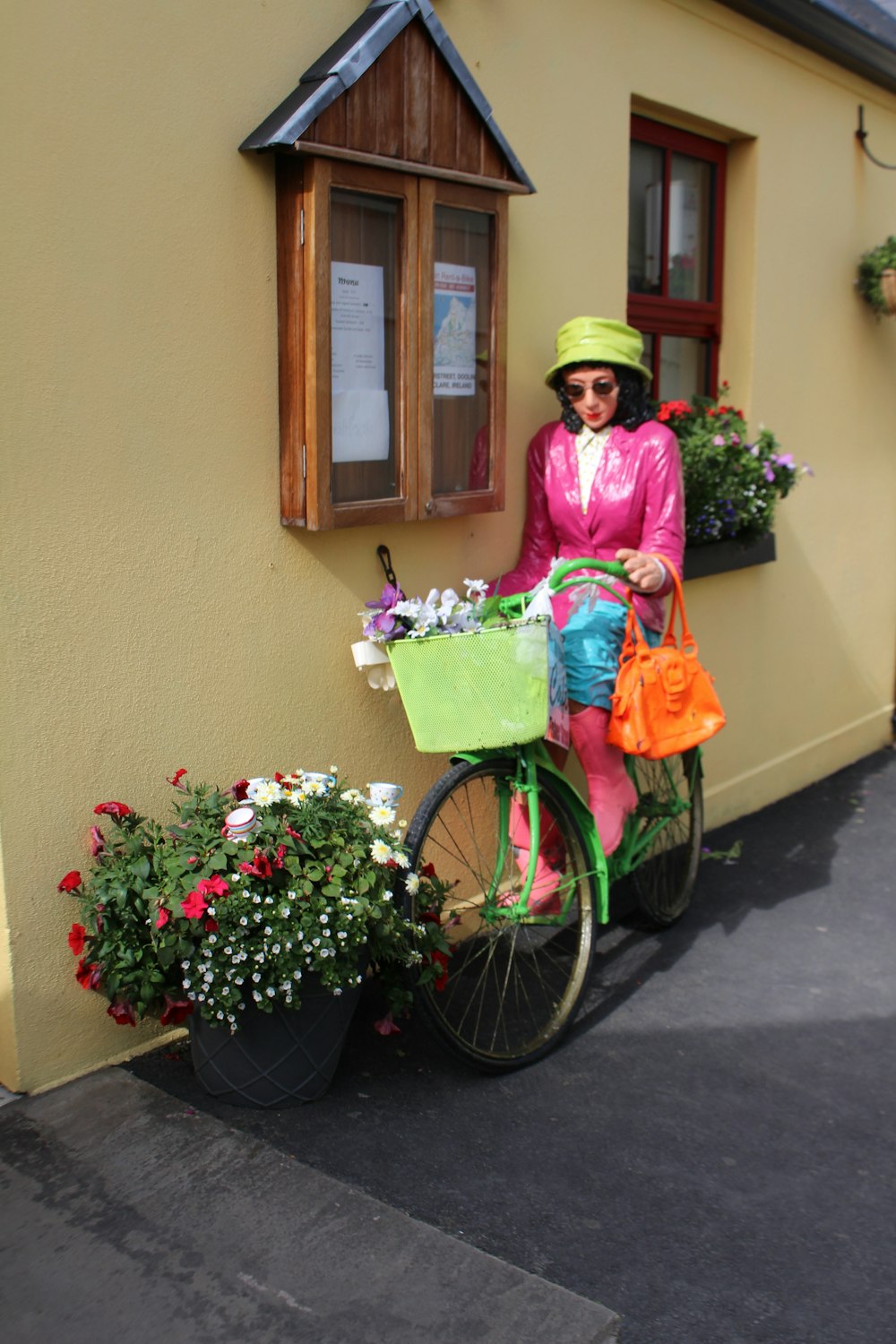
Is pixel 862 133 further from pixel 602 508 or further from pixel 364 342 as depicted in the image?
pixel 364 342

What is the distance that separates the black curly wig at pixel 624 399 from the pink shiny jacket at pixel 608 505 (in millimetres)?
28

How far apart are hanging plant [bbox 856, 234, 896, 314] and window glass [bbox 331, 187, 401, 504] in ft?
11.7

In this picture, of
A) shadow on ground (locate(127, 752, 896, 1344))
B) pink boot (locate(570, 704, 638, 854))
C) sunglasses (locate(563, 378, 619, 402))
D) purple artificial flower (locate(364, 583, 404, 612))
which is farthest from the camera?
sunglasses (locate(563, 378, 619, 402))

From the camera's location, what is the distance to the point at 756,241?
5.58 meters

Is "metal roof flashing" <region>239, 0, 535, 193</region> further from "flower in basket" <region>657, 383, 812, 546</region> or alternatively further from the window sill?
the window sill

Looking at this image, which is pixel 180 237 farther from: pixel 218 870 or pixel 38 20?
pixel 218 870

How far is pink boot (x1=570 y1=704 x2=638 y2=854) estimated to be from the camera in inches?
155

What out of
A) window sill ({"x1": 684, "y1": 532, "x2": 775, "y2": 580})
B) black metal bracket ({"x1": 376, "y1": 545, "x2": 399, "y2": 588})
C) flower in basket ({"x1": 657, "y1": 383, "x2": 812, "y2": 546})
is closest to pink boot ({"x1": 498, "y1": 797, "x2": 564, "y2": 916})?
→ black metal bracket ({"x1": 376, "y1": 545, "x2": 399, "y2": 588})

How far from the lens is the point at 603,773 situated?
402 centimetres

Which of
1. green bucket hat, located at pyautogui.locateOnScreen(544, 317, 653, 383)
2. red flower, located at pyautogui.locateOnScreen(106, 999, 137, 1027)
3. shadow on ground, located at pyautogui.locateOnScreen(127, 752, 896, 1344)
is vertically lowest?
shadow on ground, located at pyautogui.locateOnScreen(127, 752, 896, 1344)

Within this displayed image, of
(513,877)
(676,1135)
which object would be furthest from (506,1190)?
(513,877)

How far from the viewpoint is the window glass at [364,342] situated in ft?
11.5

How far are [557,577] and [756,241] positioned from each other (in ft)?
8.73

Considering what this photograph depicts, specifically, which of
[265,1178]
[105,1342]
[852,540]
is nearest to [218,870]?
[265,1178]
